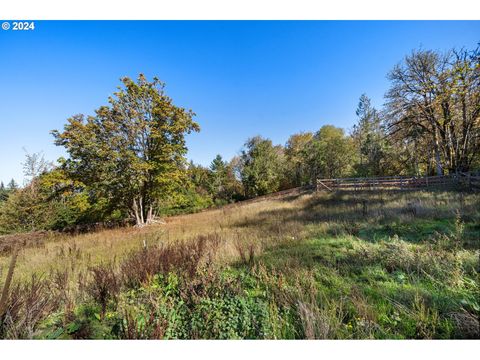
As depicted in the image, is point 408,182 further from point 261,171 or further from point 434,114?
point 261,171

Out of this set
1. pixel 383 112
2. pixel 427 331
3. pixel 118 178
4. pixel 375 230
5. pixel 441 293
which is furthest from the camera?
pixel 383 112

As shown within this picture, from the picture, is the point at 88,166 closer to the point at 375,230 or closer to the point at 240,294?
the point at 240,294

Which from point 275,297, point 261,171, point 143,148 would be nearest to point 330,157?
point 261,171

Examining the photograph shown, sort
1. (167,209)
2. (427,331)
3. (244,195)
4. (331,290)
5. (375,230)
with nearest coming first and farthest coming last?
(427,331)
(331,290)
(375,230)
(167,209)
(244,195)

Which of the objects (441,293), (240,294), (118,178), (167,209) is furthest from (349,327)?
(167,209)

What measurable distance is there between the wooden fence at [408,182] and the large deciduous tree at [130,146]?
16.9 m

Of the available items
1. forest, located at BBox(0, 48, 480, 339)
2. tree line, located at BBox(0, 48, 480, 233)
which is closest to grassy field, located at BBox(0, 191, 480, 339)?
forest, located at BBox(0, 48, 480, 339)

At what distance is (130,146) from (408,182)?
77.7ft

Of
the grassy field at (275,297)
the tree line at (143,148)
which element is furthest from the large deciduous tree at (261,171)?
the grassy field at (275,297)

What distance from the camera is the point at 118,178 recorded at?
1291 cm

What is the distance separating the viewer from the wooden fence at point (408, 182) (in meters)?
11.8

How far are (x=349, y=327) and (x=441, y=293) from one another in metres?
1.74

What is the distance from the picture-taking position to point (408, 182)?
16.8 meters

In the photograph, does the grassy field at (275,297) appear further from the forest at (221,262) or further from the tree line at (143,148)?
the tree line at (143,148)
